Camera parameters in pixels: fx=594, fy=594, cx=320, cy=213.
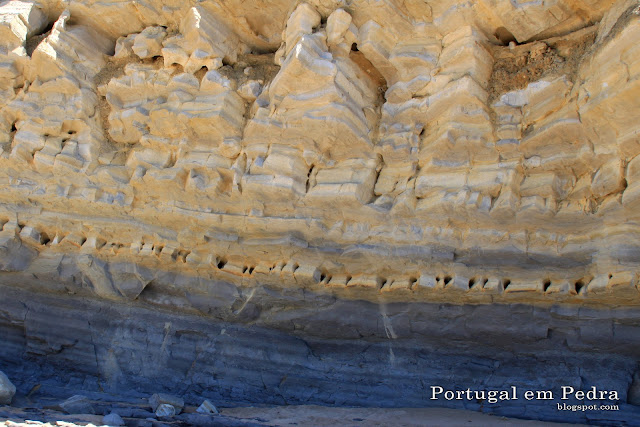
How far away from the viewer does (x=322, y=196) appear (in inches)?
230

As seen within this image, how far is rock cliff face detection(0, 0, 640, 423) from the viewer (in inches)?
206

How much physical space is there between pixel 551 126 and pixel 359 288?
2.35 meters

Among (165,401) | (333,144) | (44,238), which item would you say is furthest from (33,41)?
(165,401)

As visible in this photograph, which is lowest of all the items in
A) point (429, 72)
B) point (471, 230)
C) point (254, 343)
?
point (254, 343)

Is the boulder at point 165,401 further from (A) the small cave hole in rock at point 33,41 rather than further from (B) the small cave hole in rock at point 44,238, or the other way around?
(A) the small cave hole in rock at point 33,41

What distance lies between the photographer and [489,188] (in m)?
5.40

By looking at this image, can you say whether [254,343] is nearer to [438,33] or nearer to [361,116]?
[361,116]

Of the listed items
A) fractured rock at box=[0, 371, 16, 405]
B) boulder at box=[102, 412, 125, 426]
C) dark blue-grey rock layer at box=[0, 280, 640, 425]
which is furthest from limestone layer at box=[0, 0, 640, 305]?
boulder at box=[102, 412, 125, 426]

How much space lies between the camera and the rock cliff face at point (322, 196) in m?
5.23

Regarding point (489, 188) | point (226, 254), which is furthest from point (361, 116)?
point (226, 254)

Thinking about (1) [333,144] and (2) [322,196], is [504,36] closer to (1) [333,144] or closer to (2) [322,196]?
(1) [333,144]

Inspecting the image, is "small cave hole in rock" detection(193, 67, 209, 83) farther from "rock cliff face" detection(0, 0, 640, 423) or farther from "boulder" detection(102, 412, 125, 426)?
"boulder" detection(102, 412, 125, 426)

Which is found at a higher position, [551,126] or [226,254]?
[551,126]

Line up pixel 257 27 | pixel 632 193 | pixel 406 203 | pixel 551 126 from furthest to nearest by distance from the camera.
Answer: pixel 257 27
pixel 406 203
pixel 551 126
pixel 632 193
